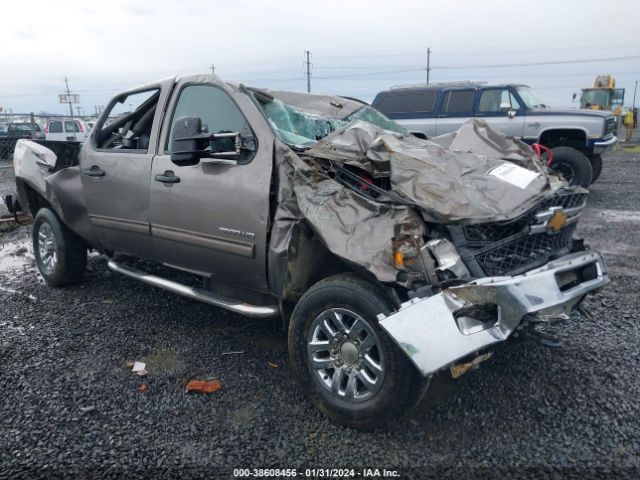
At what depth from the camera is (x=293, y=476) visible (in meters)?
2.58

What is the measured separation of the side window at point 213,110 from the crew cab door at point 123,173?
0.24 meters

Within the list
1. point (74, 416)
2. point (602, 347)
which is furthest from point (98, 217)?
point (602, 347)

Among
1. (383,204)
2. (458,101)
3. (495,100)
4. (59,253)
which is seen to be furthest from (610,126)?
(59,253)

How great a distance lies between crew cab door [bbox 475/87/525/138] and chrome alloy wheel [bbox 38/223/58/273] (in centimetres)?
840

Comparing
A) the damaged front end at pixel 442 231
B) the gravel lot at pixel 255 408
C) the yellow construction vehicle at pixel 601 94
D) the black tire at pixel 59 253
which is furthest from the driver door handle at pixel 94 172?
the yellow construction vehicle at pixel 601 94

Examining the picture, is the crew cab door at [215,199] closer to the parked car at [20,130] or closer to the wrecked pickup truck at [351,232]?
the wrecked pickup truck at [351,232]

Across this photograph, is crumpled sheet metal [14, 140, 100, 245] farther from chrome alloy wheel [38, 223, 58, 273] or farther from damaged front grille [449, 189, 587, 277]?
damaged front grille [449, 189, 587, 277]

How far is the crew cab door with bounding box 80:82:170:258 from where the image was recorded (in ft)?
13.6

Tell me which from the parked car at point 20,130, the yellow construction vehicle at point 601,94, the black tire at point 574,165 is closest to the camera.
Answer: the black tire at point 574,165

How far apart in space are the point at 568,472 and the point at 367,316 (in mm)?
1185

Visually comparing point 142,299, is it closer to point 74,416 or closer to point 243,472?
point 74,416

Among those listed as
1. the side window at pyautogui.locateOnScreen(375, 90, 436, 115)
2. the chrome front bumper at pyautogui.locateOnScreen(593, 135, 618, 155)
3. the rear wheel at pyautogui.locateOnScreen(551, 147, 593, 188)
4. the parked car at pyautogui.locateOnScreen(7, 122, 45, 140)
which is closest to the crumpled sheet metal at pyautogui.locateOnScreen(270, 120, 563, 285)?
the rear wheel at pyautogui.locateOnScreen(551, 147, 593, 188)

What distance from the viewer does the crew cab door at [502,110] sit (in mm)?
10703

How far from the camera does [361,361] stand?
2.90 m
